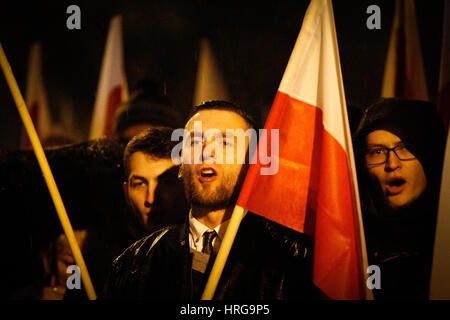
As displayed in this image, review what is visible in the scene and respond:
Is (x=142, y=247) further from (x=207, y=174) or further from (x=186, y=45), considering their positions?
(x=186, y=45)

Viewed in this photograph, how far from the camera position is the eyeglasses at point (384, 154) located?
2182mm

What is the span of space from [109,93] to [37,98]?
0.44 meters

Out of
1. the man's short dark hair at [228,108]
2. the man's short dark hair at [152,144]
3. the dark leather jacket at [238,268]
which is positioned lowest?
the dark leather jacket at [238,268]

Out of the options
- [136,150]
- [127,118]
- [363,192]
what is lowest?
[363,192]

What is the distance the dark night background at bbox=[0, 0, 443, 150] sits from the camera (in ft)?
7.40

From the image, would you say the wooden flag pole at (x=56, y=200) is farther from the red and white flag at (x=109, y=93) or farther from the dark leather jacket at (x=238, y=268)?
the red and white flag at (x=109, y=93)

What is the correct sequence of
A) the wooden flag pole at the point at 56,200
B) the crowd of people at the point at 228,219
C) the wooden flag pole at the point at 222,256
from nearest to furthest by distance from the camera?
the wooden flag pole at the point at 222,256 < the wooden flag pole at the point at 56,200 < the crowd of people at the point at 228,219

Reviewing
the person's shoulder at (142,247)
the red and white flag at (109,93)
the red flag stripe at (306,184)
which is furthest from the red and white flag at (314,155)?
the red and white flag at (109,93)

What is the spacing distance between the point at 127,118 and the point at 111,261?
0.81m

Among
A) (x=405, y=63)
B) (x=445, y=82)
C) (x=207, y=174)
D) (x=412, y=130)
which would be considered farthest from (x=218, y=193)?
(x=445, y=82)

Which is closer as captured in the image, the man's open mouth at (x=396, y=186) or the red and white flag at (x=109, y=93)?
the man's open mouth at (x=396, y=186)

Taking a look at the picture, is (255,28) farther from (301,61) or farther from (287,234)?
(287,234)
